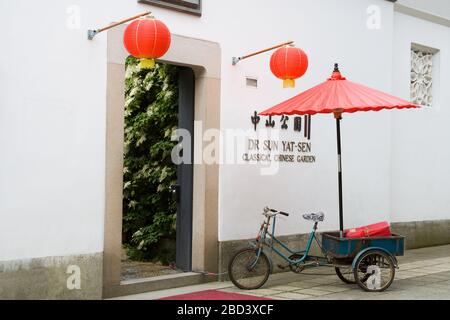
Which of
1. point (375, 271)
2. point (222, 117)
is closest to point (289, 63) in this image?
point (222, 117)

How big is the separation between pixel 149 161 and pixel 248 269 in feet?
9.96

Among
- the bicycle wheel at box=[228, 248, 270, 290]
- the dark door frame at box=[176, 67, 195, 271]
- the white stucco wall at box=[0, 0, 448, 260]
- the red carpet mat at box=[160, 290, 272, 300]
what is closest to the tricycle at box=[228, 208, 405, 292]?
the bicycle wheel at box=[228, 248, 270, 290]

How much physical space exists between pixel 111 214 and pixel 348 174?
4.95 metres

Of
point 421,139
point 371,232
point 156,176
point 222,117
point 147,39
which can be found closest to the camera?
point 147,39

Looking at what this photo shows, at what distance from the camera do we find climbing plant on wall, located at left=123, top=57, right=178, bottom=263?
995 cm

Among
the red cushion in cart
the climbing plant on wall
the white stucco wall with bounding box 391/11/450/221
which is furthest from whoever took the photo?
the white stucco wall with bounding box 391/11/450/221

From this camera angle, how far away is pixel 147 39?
7.03 metres

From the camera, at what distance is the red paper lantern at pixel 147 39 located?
23.1ft

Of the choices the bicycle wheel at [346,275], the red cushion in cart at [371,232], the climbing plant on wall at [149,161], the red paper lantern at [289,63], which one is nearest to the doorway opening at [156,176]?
the climbing plant on wall at [149,161]

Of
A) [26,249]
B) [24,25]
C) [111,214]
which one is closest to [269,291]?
[111,214]

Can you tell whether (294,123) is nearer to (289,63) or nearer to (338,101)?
(289,63)

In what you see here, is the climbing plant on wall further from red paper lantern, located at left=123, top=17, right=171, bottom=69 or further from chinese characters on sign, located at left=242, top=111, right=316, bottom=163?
red paper lantern, located at left=123, top=17, right=171, bottom=69
